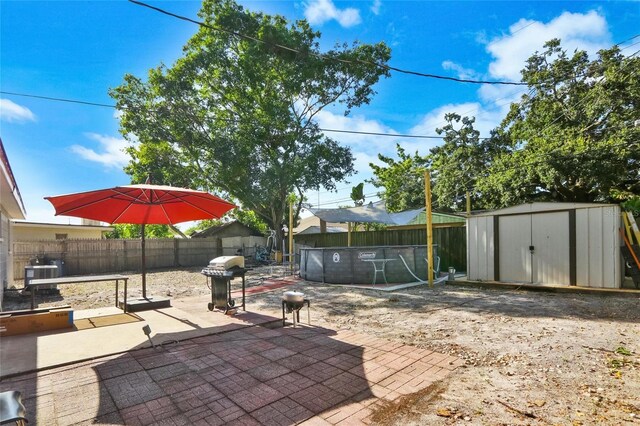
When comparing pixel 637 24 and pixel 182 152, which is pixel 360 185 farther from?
pixel 637 24

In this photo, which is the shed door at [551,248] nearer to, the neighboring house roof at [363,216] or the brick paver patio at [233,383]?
the neighboring house roof at [363,216]

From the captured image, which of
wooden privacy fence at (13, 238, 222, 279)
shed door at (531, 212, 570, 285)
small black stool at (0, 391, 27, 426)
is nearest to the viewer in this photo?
small black stool at (0, 391, 27, 426)

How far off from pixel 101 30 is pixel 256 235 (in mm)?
22170

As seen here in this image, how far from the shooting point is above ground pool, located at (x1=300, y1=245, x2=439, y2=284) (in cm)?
1005

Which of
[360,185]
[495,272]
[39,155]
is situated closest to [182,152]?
[360,185]

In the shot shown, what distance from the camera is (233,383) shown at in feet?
10.0

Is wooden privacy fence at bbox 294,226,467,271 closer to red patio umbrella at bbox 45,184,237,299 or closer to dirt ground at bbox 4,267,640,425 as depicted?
dirt ground at bbox 4,267,640,425

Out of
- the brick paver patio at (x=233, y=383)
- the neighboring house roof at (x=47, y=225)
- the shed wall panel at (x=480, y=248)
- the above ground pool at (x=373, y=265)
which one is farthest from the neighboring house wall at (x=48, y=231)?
the shed wall panel at (x=480, y=248)

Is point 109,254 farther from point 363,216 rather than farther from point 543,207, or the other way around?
point 543,207

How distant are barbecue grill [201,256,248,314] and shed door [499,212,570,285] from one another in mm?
7702

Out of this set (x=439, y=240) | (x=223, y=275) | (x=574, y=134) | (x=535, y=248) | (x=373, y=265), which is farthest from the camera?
(x=574, y=134)

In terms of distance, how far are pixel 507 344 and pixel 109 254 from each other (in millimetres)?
17053

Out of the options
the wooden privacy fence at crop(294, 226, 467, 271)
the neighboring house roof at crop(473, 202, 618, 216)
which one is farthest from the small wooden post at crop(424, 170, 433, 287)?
the wooden privacy fence at crop(294, 226, 467, 271)

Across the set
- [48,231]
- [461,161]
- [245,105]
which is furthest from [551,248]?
[48,231]
